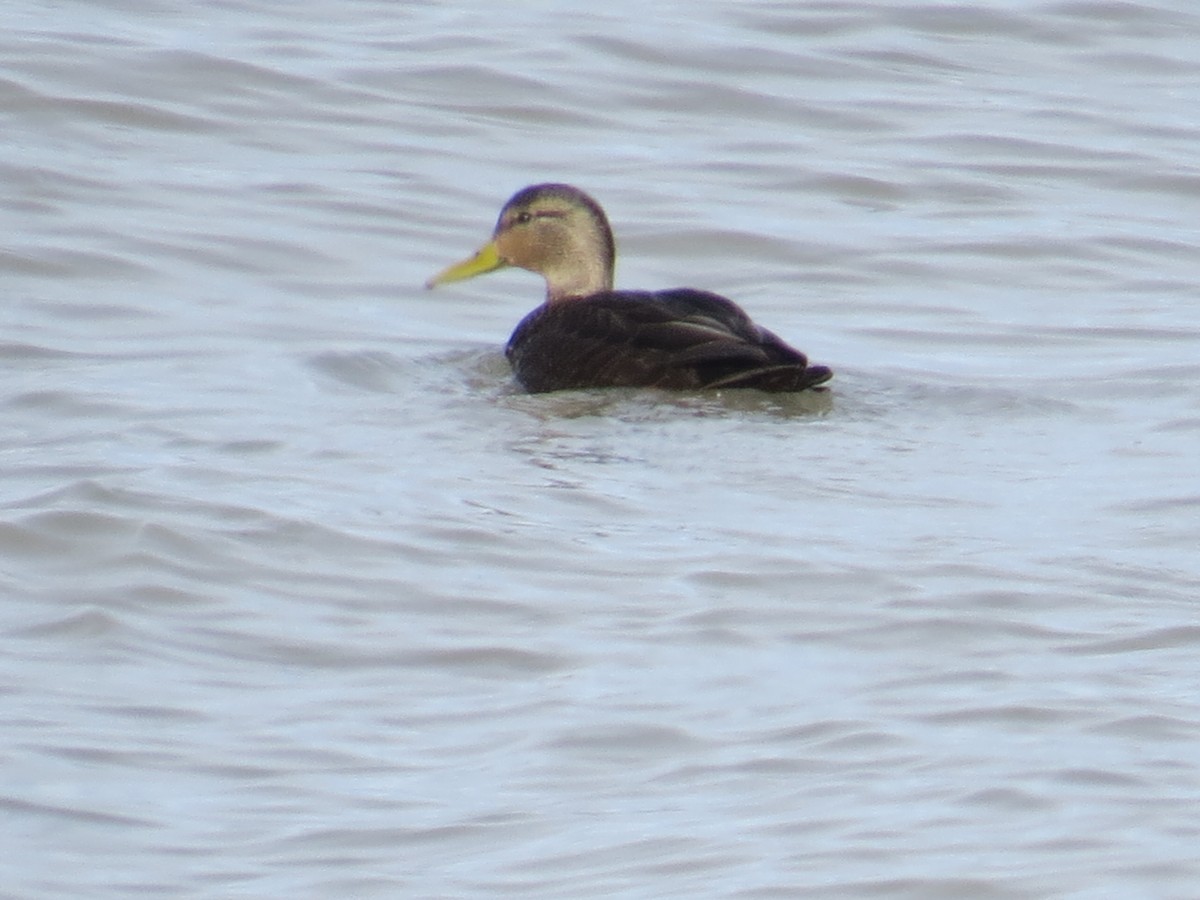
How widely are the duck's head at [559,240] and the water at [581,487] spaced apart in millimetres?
407

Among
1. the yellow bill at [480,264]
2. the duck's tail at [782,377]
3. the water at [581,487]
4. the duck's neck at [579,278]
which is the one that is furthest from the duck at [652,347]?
the yellow bill at [480,264]

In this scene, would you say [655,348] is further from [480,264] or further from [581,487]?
[480,264]

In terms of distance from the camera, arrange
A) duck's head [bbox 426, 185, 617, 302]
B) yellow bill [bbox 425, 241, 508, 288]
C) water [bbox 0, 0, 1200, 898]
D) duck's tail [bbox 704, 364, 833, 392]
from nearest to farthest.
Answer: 1. water [bbox 0, 0, 1200, 898]
2. duck's tail [bbox 704, 364, 833, 392]
3. duck's head [bbox 426, 185, 617, 302]
4. yellow bill [bbox 425, 241, 508, 288]

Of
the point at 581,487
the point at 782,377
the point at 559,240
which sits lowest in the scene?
the point at 581,487

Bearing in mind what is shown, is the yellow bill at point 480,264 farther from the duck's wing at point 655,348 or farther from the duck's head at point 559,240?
the duck's wing at point 655,348

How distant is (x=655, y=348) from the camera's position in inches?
348

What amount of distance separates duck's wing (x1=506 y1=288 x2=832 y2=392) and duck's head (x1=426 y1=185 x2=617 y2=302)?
0.85m

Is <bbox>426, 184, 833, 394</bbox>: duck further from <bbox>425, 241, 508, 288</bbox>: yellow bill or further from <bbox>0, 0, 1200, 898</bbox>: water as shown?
<bbox>425, 241, 508, 288</bbox>: yellow bill

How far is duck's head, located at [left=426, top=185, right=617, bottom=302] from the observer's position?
10.2m

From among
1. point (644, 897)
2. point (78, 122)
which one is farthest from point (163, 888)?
point (78, 122)

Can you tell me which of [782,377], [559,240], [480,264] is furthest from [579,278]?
[782,377]

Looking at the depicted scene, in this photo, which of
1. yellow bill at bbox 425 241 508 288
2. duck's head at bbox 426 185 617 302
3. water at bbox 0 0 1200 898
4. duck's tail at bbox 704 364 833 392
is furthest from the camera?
yellow bill at bbox 425 241 508 288

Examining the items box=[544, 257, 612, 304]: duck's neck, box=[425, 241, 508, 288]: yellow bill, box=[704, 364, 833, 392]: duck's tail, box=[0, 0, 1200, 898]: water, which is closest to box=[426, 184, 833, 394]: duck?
box=[704, 364, 833, 392]: duck's tail

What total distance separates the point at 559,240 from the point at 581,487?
2847 mm
